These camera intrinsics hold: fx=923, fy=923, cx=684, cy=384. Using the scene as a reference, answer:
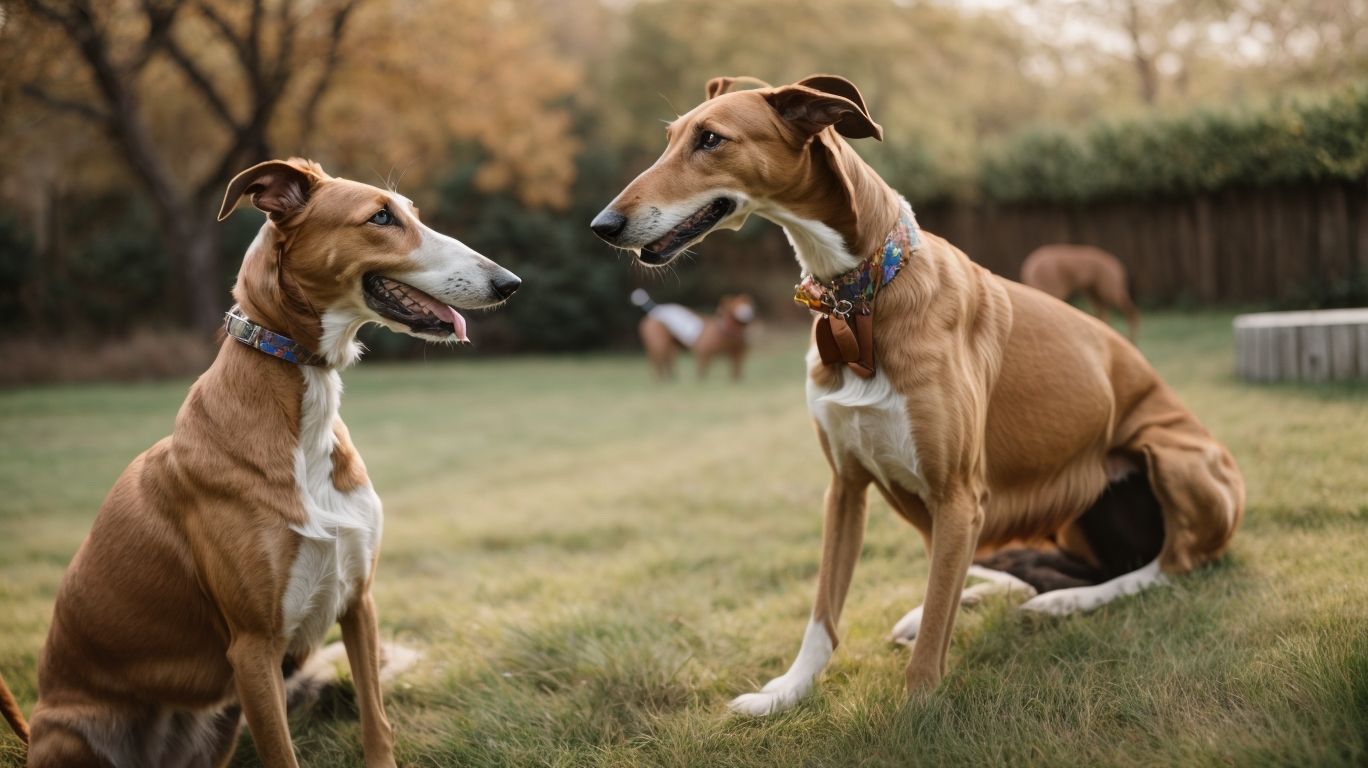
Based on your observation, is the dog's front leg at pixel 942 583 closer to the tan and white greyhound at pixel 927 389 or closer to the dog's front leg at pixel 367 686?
the tan and white greyhound at pixel 927 389

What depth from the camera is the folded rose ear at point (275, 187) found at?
8.48 ft

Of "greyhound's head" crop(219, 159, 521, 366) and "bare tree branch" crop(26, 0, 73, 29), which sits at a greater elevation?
"bare tree branch" crop(26, 0, 73, 29)

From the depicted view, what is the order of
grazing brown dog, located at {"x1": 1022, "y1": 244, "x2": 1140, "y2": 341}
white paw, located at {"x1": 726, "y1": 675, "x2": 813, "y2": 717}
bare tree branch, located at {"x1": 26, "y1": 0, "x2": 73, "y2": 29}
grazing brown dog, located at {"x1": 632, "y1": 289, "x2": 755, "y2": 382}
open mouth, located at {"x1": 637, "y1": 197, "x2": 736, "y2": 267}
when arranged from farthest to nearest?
grazing brown dog, located at {"x1": 632, "y1": 289, "x2": 755, "y2": 382}, grazing brown dog, located at {"x1": 1022, "y1": 244, "x2": 1140, "y2": 341}, bare tree branch, located at {"x1": 26, "y1": 0, "x2": 73, "y2": 29}, white paw, located at {"x1": 726, "y1": 675, "x2": 813, "y2": 717}, open mouth, located at {"x1": 637, "y1": 197, "x2": 736, "y2": 267}

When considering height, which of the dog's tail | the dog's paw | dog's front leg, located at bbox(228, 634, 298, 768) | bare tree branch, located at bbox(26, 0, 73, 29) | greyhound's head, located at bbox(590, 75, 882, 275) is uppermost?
bare tree branch, located at bbox(26, 0, 73, 29)

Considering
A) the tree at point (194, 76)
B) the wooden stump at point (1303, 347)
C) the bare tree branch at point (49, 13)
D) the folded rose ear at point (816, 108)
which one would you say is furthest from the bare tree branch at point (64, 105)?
the wooden stump at point (1303, 347)

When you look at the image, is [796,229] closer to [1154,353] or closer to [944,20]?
[1154,353]

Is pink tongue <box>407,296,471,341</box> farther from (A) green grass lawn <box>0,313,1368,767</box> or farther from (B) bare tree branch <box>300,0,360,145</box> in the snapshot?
(B) bare tree branch <box>300,0,360,145</box>

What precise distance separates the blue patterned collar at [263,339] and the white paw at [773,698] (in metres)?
1.78

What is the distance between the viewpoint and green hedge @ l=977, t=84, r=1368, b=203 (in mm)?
9391

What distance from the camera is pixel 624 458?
920 cm

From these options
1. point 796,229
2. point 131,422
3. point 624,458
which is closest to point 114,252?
point 131,422

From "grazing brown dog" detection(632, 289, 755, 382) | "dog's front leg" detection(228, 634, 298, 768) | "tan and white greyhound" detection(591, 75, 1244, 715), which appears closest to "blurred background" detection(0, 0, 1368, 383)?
"grazing brown dog" detection(632, 289, 755, 382)

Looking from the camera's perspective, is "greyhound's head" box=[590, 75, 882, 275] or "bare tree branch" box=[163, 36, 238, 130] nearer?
"greyhound's head" box=[590, 75, 882, 275]

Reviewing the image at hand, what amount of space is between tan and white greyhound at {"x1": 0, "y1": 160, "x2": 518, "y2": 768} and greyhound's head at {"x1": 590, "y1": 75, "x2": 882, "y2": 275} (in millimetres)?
448
